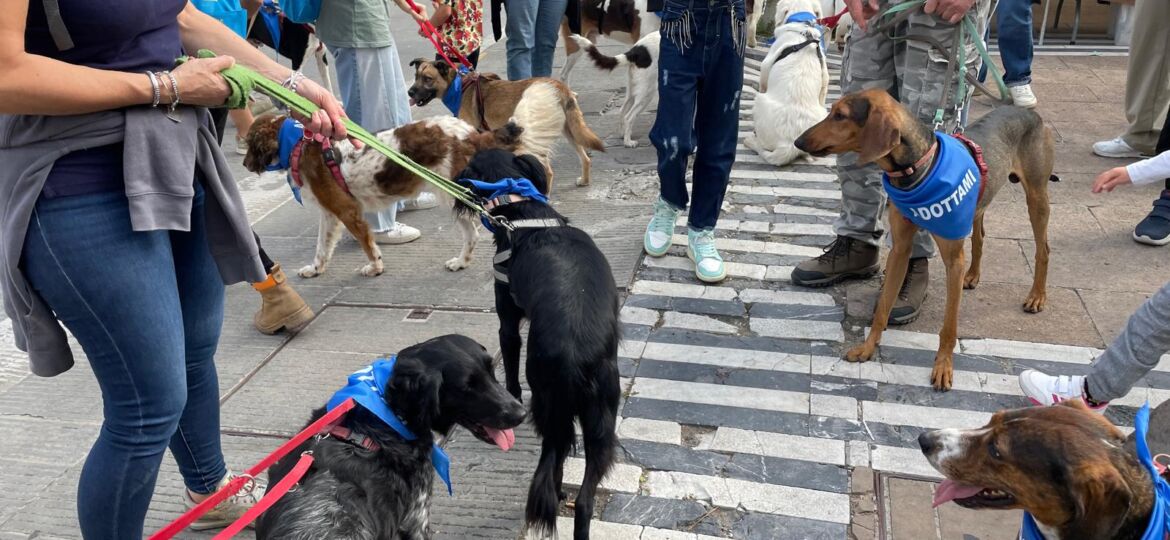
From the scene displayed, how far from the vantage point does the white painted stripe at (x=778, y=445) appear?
9.77ft

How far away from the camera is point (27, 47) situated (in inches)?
64.2

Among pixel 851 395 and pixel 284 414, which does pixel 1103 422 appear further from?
pixel 284 414

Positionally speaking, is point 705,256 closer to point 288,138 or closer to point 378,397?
point 288,138

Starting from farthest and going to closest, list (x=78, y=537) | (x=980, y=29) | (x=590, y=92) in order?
1. (x=590, y=92)
2. (x=980, y=29)
3. (x=78, y=537)

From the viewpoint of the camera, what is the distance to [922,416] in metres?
3.18

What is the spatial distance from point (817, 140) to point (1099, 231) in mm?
2672

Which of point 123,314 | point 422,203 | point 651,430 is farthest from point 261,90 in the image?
point 422,203

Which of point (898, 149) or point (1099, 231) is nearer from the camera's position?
point (898, 149)

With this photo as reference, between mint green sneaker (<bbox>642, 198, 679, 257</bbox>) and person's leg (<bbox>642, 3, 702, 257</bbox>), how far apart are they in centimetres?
6

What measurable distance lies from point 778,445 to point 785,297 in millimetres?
1343

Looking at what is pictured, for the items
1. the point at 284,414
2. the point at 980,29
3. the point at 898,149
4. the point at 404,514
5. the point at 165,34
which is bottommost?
the point at 284,414

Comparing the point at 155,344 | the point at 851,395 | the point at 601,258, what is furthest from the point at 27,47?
the point at 851,395

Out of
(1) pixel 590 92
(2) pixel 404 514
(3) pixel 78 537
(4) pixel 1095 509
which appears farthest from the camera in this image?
(1) pixel 590 92

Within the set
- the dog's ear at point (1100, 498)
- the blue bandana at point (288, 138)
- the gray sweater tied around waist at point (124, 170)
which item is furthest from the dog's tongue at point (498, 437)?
the blue bandana at point (288, 138)
